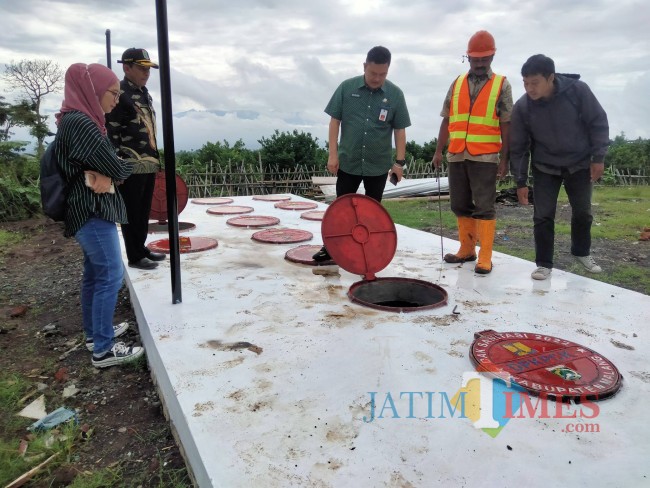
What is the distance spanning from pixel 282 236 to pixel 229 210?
76.3 inches

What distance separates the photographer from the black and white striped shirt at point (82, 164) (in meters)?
2.39

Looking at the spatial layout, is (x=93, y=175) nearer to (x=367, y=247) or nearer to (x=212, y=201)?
(x=367, y=247)

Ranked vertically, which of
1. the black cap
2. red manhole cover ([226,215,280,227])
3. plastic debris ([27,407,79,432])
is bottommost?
plastic debris ([27,407,79,432])

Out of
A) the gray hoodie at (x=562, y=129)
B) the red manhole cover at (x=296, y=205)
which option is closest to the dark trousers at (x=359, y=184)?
the gray hoodie at (x=562, y=129)

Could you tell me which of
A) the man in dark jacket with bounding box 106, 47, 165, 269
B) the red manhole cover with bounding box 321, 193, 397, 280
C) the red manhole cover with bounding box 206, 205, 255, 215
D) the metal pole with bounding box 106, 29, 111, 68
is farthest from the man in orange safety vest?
the metal pole with bounding box 106, 29, 111, 68

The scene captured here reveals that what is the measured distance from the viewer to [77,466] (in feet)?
6.81

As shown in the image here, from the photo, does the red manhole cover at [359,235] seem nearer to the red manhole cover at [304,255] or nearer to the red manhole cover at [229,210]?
the red manhole cover at [304,255]

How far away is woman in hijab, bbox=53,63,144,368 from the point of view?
2.40 meters

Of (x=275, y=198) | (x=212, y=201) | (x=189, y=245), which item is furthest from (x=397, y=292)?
(x=275, y=198)

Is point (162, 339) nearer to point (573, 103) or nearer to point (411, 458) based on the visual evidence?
point (411, 458)

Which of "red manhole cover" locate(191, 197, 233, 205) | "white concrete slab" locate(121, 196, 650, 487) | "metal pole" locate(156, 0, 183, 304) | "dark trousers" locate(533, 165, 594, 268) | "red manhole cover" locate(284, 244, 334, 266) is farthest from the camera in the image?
"red manhole cover" locate(191, 197, 233, 205)

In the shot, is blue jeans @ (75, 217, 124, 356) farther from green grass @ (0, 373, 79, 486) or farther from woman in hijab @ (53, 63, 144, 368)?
green grass @ (0, 373, 79, 486)

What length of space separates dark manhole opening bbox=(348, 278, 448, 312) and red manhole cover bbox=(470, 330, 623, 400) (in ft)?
2.85

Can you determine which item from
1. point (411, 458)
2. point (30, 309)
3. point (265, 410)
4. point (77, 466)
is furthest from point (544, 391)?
point (30, 309)
